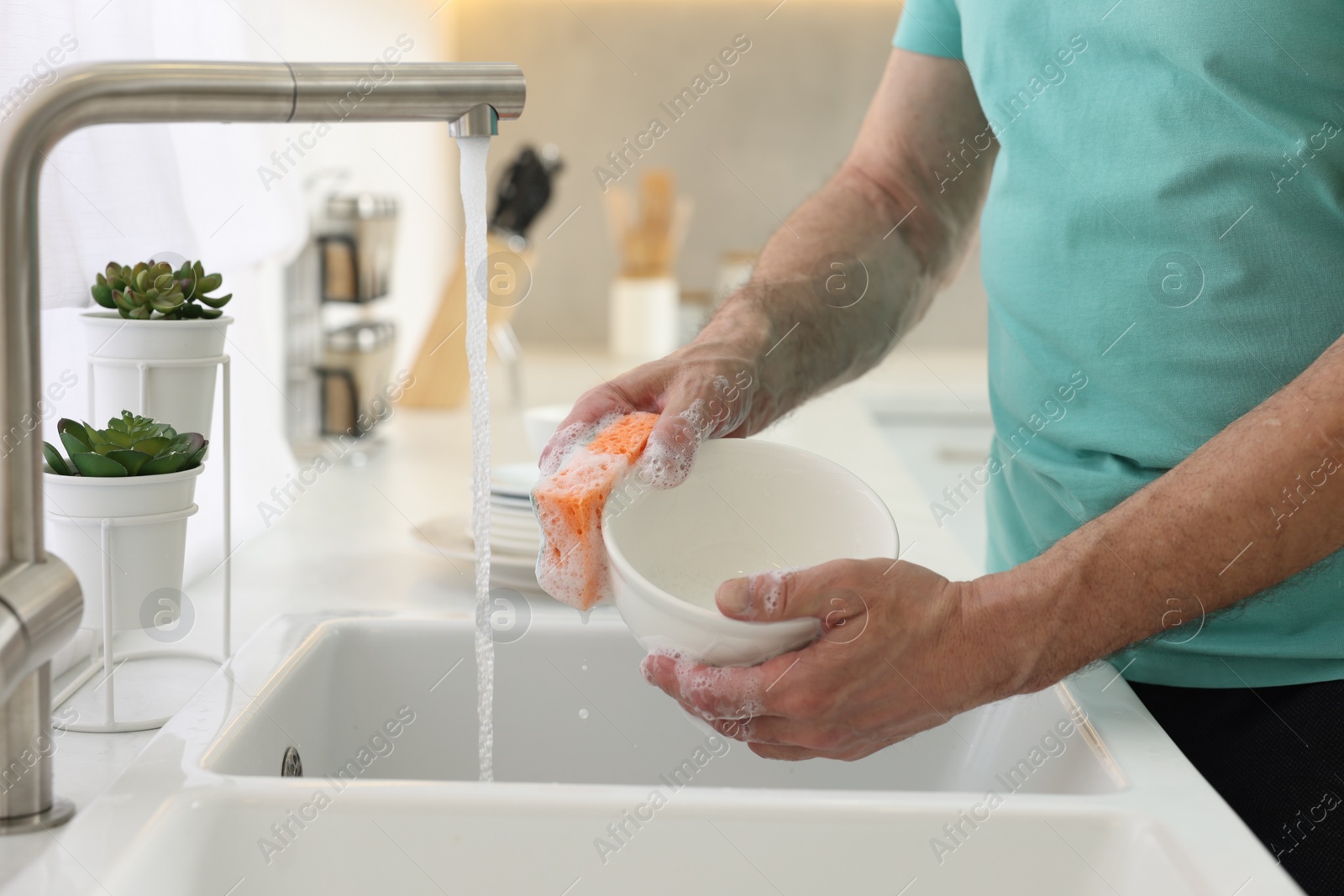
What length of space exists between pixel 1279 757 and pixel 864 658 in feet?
0.93

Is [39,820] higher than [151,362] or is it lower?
lower

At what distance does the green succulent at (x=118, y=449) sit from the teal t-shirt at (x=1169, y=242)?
531 millimetres

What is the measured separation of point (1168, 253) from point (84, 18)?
0.75m

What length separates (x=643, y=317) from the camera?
283 cm

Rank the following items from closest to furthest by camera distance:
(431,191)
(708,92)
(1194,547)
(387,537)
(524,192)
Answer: (1194,547) → (387,537) → (524,192) → (431,191) → (708,92)

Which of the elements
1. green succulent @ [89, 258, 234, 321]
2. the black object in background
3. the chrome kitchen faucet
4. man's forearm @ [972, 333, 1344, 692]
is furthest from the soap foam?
the black object in background

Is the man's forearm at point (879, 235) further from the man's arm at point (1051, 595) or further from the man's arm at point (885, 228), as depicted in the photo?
the man's arm at point (1051, 595)

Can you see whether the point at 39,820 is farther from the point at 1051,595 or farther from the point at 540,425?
the point at 540,425

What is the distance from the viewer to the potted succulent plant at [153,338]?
735mm

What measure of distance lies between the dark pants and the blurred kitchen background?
2.29 feet

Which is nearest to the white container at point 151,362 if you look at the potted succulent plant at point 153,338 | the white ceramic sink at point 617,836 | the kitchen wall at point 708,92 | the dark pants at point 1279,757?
the potted succulent plant at point 153,338

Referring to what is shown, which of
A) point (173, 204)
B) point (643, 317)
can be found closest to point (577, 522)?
point (173, 204)

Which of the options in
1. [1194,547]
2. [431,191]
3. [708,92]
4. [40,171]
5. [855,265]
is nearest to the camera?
[40,171]

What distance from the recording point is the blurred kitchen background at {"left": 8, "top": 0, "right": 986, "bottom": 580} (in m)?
0.92
